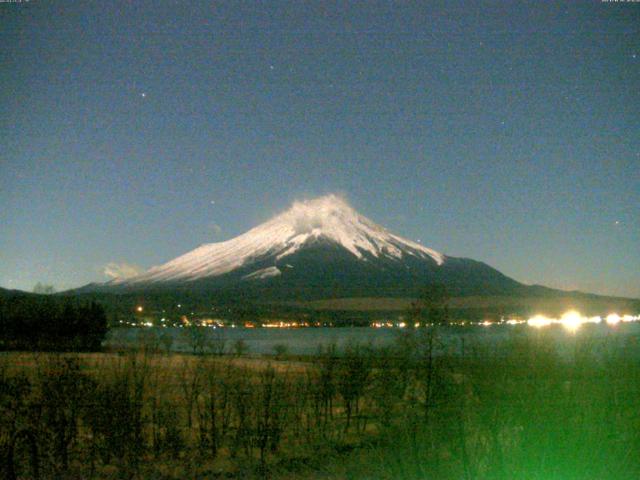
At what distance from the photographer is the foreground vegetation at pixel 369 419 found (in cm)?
430

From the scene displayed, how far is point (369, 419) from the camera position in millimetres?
13227

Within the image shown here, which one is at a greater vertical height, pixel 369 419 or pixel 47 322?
pixel 47 322

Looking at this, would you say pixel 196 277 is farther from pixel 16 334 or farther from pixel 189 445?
pixel 189 445

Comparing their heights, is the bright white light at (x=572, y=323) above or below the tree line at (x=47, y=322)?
above

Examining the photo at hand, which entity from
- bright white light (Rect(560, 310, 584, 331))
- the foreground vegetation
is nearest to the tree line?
the foreground vegetation

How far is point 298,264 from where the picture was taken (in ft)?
476

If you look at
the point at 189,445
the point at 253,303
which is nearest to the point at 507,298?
the point at 253,303

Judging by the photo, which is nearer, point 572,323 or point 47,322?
point 572,323

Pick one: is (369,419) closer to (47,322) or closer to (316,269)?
(47,322)

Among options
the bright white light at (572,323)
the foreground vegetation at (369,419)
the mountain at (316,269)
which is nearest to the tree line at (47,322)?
the foreground vegetation at (369,419)

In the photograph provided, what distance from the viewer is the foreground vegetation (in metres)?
4.30

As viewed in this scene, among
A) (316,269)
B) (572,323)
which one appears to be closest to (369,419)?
(572,323)

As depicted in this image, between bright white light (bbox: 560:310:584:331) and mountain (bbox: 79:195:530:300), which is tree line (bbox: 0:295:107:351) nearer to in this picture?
bright white light (bbox: 560:310:584:331)

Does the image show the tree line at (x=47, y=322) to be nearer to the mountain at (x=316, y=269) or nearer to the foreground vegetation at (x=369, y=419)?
the foreground vegetation at (x=369, y=419)
